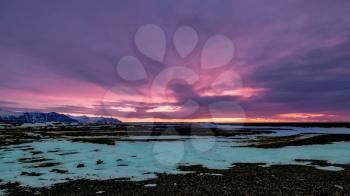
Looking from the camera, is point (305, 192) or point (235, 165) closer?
point (305, 192)

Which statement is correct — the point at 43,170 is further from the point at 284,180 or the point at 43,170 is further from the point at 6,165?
the point at 284,180

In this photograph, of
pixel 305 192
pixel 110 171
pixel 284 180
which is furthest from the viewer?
pixel 110 171

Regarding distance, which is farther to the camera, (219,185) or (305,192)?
(219,185)

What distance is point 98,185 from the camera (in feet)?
69.6

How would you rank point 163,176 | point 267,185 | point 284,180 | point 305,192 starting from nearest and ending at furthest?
1. point 305,192
2. point 267,185
3. point 284,180
4. point 163,176

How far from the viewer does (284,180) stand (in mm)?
21891

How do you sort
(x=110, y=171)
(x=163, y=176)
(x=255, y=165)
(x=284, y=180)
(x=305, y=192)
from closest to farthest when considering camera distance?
(x=305, y=192), (x=284, y=180), (x=163, y=176), (x=110, y=171), (x=255, y=165)

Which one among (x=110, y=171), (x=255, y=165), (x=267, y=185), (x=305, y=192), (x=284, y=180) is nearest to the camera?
(x=305, y=192)

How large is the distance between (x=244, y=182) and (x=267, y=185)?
5.63 feet

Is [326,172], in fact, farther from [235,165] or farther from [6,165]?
[6,165]

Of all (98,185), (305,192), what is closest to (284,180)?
(305,192)

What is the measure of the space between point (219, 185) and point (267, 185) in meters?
3.23

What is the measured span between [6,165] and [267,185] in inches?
990

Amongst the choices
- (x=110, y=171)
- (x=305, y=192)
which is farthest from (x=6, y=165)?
(x=305, y=192)
